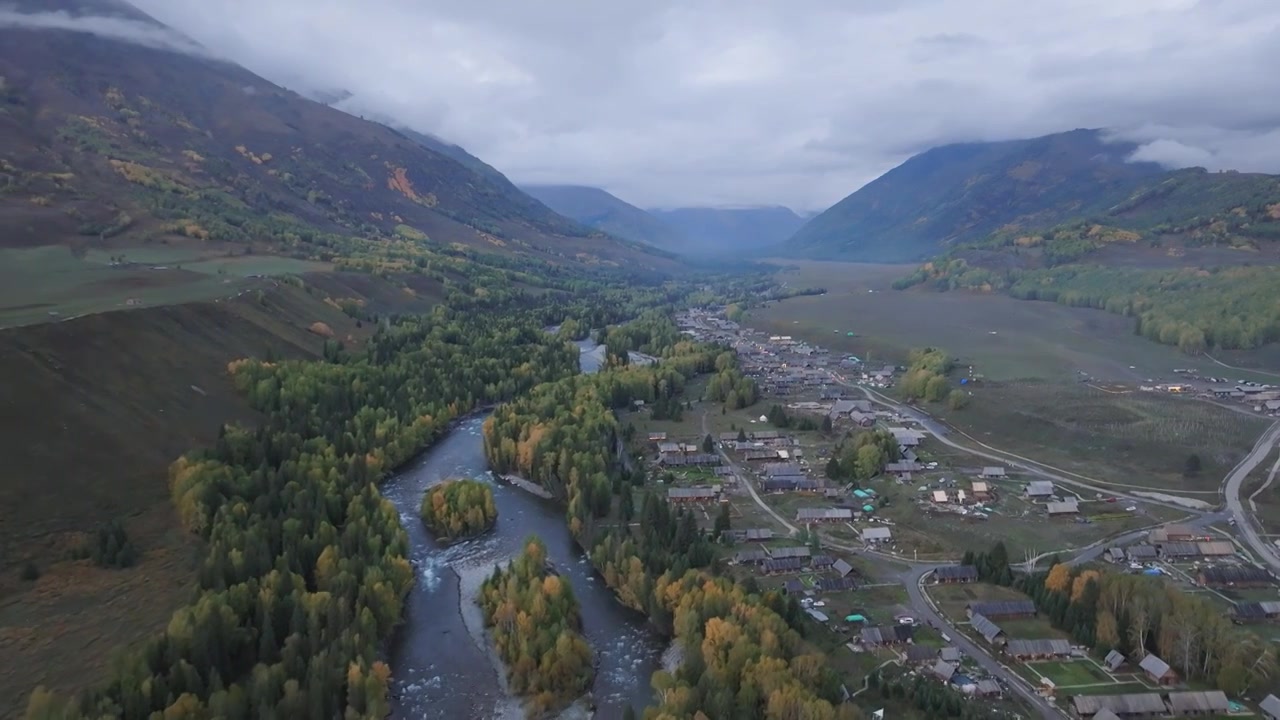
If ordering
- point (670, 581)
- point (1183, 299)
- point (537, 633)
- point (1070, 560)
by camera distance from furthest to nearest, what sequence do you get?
1. point (1183, 299)
2. point (1070, 560)
3. point (670, 581)
4. point (537, 633)

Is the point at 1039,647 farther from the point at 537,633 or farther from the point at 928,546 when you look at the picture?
the point at 537,633

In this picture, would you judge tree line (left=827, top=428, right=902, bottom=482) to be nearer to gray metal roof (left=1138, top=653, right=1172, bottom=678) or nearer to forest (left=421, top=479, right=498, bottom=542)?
gray metal roof (left=1138, top=653, right=1172, bottom=678)

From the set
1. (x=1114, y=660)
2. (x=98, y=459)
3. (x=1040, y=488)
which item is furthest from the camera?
(x=1040, y=488)

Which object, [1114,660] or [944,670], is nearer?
[944,670]

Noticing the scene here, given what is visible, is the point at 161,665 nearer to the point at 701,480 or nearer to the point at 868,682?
the point at 868,682

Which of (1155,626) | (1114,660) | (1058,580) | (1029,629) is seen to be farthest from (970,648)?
(1155,626)

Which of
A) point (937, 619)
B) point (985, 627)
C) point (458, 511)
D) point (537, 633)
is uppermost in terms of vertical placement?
point (985, 627)

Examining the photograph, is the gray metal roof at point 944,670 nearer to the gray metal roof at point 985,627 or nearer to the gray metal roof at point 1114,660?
the gray metal roof at point 985,627
